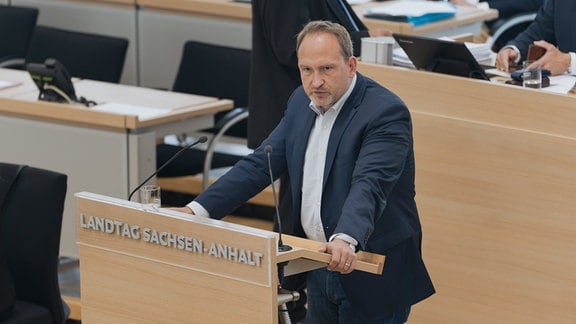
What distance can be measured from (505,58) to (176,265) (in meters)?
1.88

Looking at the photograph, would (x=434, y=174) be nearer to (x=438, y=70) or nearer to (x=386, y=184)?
(x=438, y=70)

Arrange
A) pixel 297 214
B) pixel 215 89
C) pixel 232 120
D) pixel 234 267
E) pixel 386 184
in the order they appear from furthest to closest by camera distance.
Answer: pixel 215 89 → pixel 232 120 → pixel 297 214 → pixel 386 184 → pixel 234 267

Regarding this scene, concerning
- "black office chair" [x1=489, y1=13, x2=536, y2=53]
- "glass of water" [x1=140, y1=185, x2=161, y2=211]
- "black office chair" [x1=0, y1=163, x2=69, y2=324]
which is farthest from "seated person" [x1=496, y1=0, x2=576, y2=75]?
"black office chair" [x1=489, y1=13, x2=536, y2=53]

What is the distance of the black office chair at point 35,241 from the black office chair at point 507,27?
549 cm

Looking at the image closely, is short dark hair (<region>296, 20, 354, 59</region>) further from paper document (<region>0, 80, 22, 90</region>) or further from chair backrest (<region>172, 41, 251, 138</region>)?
chair backrest (<region>172, 41, 251, 138</region>)

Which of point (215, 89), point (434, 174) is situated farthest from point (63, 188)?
point (215, 89)

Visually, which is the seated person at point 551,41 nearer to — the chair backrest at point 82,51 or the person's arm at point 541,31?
the person's arm at point 541,31

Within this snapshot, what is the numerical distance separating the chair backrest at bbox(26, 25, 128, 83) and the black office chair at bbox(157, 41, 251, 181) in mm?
374

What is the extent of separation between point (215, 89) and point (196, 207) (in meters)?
3.48

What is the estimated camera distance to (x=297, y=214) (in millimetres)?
4090

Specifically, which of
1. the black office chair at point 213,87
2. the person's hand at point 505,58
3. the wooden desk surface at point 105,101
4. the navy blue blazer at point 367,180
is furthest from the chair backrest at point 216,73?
the navy blue blazer at point 367,180

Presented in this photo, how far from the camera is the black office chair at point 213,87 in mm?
6918

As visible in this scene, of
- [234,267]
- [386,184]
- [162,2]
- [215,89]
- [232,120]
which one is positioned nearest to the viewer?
[234,267]

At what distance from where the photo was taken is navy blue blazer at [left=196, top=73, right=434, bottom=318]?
3852 mm
